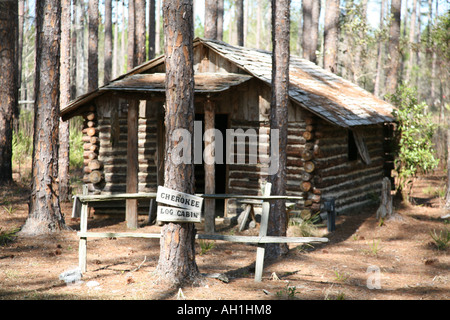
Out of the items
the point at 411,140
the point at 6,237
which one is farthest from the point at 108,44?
the point at 6,237

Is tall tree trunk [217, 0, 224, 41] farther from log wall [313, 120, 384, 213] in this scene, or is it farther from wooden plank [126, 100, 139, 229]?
wooden plank [126, 100, 139, 229]

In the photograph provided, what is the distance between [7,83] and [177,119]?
34.6ft

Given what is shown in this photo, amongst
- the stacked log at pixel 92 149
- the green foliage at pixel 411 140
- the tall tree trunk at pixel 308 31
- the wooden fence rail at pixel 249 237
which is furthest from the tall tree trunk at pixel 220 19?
the wooden fence rail at pixel 249 237

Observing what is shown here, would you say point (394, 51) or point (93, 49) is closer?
point (394, 51)

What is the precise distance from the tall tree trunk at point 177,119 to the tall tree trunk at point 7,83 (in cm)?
987

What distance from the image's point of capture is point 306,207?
12617 mm

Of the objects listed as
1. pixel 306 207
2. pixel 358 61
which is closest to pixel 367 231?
pixel 306 207

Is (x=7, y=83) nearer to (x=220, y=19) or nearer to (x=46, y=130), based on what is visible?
(x=46, y=130)

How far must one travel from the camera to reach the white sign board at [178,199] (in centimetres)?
686

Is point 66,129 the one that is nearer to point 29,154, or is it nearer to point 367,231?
point 29,154

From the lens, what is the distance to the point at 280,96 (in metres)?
9.27

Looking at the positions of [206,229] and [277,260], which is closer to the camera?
[277,260]

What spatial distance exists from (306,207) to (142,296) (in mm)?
6676

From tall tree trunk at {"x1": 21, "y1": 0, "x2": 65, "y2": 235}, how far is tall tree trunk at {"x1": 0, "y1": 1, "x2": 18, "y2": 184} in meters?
5.10
